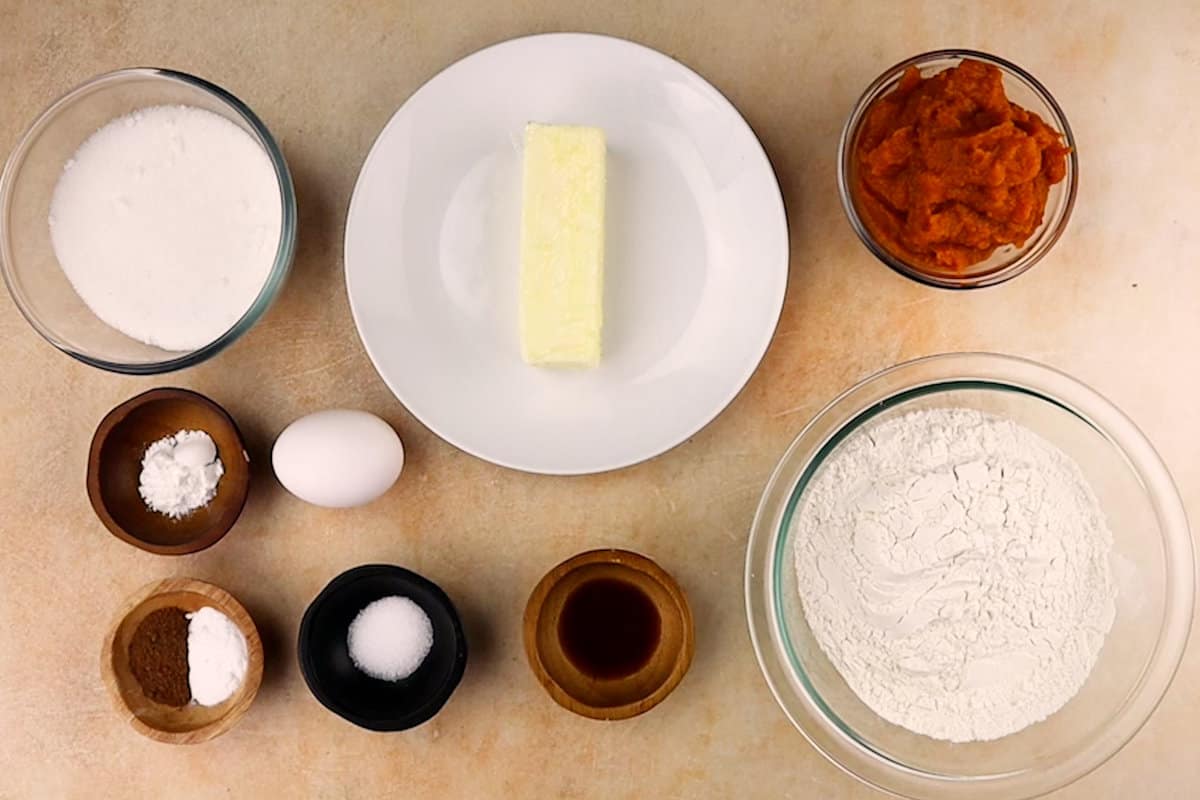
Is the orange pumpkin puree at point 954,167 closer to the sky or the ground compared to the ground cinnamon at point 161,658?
closer to the sky

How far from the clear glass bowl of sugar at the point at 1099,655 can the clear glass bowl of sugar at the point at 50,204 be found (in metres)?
0.73

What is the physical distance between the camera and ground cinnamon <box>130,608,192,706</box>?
4.52ft

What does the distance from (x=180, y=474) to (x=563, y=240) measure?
56cm

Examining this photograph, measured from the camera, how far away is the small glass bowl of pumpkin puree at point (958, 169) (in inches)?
49.1

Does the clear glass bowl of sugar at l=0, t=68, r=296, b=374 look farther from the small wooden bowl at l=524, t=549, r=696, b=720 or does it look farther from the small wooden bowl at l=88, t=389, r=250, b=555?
the small wooden bowl at l=524, t=549, r=696, b=720

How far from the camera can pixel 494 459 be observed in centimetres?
135

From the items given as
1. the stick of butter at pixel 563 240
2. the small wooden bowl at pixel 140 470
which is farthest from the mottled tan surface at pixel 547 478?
the stick of butter at pixel 563 240

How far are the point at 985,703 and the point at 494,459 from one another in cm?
65

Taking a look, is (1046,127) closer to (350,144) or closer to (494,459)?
(494,459)

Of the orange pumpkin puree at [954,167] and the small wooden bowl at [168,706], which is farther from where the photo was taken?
the small wooden bowl at [168,706]

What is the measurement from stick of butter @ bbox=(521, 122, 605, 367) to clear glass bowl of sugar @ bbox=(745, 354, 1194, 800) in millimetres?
322

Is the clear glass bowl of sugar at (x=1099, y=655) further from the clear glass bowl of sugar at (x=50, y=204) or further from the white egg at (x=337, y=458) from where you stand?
the clear glass bowl of sugar at (x=50, y=204)

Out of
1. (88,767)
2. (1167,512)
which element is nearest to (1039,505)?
(1167,512)

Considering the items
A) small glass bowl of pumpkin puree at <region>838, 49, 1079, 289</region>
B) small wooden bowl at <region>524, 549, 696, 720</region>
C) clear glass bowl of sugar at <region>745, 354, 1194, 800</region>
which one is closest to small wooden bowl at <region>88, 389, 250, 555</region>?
small wooden bowl at <region>524, 549, 696, 720</region>
